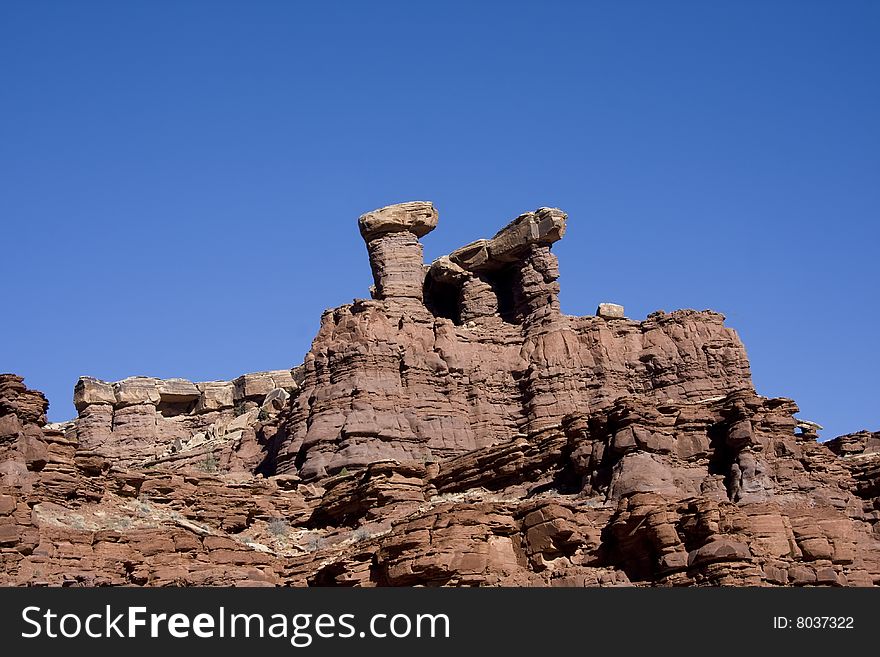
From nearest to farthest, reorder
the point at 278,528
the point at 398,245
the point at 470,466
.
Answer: the point at 278,528 → the point at 470,466 → the point at 398,245

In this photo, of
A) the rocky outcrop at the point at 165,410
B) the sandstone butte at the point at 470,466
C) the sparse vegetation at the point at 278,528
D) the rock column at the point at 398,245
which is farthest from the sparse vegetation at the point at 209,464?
the sparse vegetation at the point at 278,528

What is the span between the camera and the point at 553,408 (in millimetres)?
83312

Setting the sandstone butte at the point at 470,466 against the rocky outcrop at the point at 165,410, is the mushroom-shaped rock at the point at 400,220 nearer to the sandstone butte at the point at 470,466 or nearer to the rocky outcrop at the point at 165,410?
the sandstone butte at the point at 470,466

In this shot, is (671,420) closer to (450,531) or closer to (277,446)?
(450,531)

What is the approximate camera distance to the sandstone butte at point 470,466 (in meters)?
60.5

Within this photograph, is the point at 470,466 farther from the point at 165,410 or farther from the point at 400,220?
the point at 165,410

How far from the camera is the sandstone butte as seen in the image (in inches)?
2381

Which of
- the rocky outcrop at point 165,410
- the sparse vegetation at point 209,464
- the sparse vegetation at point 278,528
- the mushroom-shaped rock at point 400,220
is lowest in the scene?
the sparse vegetation at point 278,528

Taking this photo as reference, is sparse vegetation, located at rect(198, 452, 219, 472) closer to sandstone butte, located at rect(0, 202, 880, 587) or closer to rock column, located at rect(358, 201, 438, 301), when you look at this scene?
sandstone butte, located at rect(0, 202, 880, 587)

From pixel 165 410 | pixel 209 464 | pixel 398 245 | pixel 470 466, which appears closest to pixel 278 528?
pixel 470 466

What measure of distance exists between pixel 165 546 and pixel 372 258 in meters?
28.6

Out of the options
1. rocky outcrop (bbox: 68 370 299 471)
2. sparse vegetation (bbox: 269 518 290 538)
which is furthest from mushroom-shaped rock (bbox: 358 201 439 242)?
sparse vegetation (bbox: 269 518 290 538)

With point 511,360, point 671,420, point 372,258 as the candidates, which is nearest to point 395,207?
point 372,258

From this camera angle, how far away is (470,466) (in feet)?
239
